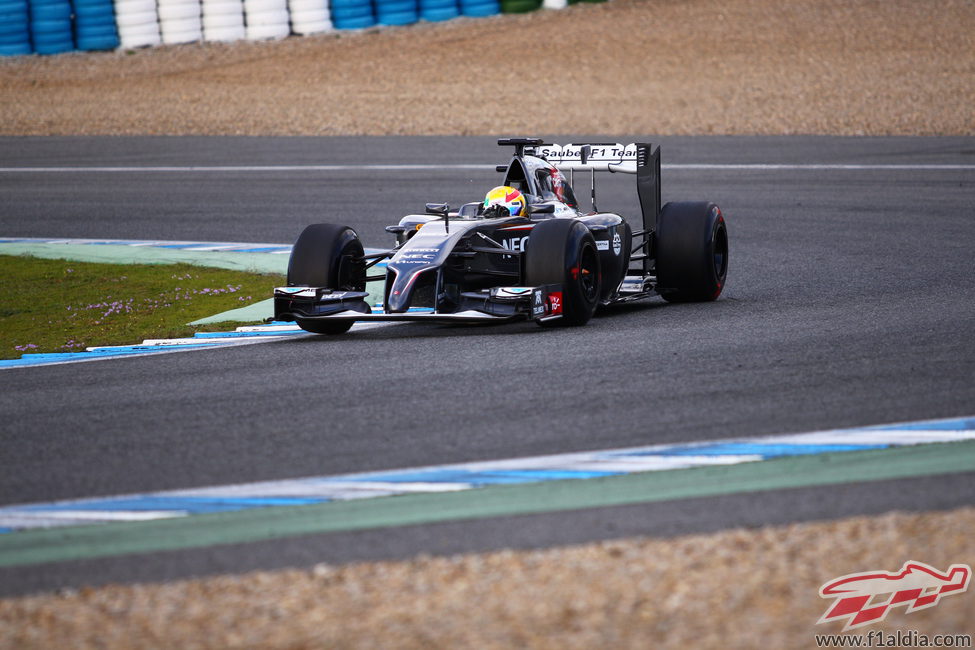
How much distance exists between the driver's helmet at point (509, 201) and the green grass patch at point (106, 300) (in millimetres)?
2276

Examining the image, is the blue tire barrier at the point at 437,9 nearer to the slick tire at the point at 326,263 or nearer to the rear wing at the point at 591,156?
the rear wing at the point at 591,156

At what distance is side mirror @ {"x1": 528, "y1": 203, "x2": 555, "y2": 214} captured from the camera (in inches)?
408

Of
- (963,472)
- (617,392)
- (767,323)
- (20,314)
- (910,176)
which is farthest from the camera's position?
(910,176)

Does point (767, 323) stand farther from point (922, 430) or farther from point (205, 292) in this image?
point (205, 292)

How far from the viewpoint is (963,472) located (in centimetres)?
546

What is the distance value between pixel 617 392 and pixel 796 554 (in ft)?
8.30

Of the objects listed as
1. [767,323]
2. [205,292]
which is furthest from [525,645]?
[205,292]

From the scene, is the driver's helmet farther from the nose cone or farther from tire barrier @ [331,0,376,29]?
tire barrier @ [331,0,376,29]

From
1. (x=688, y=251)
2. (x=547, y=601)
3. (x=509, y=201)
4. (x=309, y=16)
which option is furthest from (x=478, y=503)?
(x=309, y=16)

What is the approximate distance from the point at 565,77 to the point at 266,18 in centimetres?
777

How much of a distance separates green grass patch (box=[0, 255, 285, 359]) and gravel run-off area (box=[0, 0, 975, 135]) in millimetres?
10763

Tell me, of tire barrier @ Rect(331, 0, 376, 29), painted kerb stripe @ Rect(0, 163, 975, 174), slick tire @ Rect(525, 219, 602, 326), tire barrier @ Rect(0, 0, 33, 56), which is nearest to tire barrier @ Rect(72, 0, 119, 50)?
tire barrier @ Rect(0, 0, 33, 56)

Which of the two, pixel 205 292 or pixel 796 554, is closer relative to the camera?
pixel 796 554

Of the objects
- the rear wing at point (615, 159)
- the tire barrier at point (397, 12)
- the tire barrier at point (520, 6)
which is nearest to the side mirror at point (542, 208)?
the rear wing at point (615, 159)
